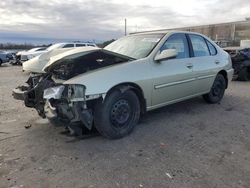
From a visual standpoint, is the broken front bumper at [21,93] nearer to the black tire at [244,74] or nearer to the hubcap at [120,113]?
the hubcap at [120,113]

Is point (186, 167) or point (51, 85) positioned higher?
point (51, 85)

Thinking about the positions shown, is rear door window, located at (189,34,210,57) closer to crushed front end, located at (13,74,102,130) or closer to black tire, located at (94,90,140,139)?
black tire, located at (94,90,140,139)

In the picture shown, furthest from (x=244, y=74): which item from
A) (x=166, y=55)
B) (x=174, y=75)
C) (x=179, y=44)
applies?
(x=166, y=55)

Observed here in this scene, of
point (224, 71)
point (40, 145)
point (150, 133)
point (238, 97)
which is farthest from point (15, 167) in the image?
point (238, 97)

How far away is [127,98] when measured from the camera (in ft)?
Result: 14.3

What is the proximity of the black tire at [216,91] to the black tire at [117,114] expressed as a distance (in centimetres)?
275

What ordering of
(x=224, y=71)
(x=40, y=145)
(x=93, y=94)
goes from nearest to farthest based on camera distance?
(x=93, y=94), (x=40, y=145), (x=224, y=71)

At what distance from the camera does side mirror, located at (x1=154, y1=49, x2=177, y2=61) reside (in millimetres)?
4566

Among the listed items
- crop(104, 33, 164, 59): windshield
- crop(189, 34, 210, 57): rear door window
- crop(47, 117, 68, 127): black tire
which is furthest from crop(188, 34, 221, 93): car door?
crop(47, 117, 68, 127): black tire

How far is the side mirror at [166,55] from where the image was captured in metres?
4.57

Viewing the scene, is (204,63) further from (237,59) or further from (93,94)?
(237,59)

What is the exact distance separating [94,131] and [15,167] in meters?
1.47

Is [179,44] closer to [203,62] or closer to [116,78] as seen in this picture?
[203,62]

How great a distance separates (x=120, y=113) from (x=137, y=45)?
60.2 inches
